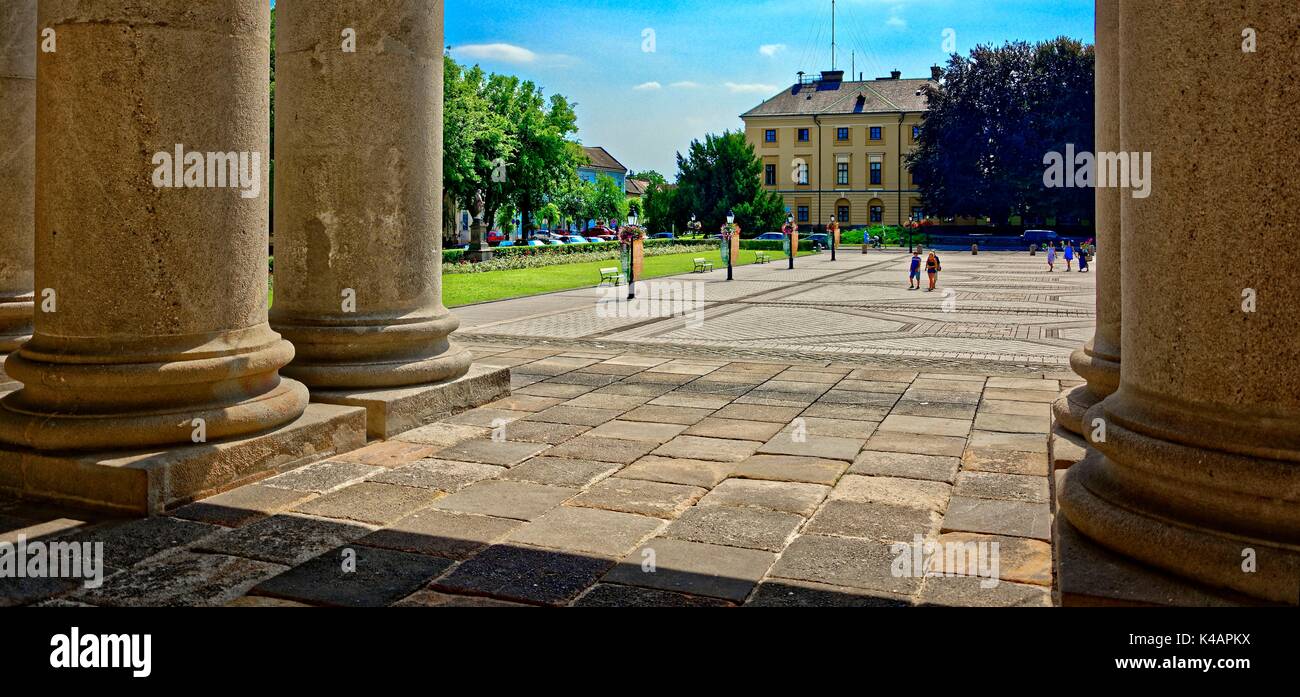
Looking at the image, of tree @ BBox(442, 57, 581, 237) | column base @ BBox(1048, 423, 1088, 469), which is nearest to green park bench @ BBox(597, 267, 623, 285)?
tree @ BBox(442, 57, 581, 237)

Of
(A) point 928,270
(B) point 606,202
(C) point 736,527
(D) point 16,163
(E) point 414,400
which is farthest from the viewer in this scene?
(B) point 606,202

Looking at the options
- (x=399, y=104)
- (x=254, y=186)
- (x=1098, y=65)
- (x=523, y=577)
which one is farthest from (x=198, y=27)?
(x=1098, y=65)

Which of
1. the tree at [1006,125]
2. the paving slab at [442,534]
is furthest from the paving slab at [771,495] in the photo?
the tree at [1006,125]

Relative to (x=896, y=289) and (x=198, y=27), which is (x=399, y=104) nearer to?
(x=198, y=27)

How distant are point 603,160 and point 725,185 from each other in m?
54.7

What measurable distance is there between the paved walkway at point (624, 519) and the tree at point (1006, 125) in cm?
6302

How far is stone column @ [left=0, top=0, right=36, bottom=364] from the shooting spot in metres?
7.78

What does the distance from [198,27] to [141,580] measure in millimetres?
2991

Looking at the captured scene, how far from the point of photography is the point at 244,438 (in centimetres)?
582

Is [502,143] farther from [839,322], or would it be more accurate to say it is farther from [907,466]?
[907,466]

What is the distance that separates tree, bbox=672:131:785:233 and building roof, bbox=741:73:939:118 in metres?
15.6

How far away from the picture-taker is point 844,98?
290 ft

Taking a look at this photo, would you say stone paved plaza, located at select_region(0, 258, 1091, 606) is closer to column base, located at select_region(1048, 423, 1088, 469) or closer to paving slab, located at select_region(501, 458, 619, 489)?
paving slab, located at select_region(501, 458, 619, 489)

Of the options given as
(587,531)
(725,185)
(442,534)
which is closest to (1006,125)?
(725,185)
